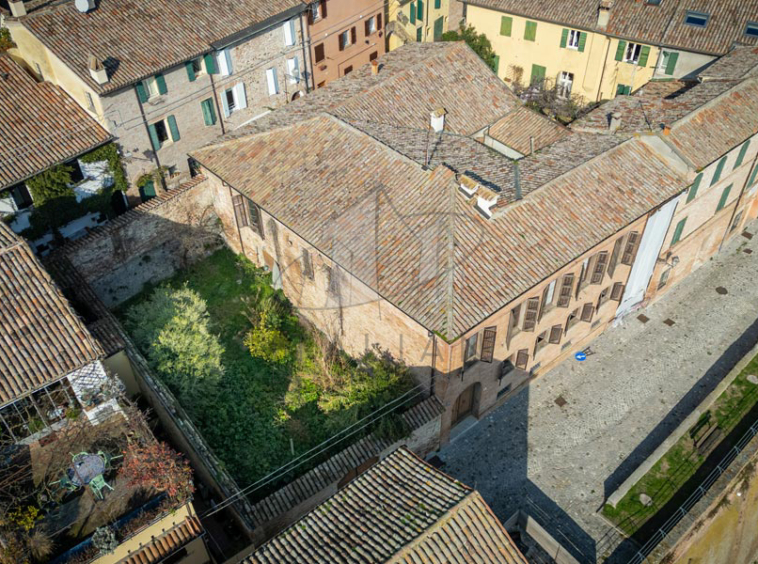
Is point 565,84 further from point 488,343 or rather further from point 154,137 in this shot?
point 154,137

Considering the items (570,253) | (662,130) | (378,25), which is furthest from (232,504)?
(378,25)

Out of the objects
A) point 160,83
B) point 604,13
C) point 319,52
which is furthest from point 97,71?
point 604,13

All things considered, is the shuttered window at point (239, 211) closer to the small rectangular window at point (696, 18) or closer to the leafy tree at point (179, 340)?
the leafy tree at point (179, 340)

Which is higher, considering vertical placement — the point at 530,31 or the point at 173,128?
the point at 530,31

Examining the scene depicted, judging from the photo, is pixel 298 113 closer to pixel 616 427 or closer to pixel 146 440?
pixel 146 440

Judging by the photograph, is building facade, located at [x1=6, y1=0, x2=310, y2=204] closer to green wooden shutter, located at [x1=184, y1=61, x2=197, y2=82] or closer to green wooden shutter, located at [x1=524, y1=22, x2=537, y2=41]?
green wooden shutter, located at [x1=184, y1=61, x2=197, y2=82]

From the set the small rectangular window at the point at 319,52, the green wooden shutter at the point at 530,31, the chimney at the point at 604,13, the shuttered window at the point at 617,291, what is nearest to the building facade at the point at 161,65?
the small rectangular window at the point at 319,52

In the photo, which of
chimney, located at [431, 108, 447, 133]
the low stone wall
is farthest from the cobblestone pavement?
the low stone wall
